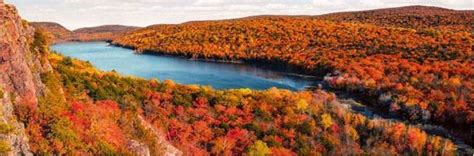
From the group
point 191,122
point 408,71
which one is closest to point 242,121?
point 191,122

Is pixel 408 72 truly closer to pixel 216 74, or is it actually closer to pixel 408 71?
pixel 408 71

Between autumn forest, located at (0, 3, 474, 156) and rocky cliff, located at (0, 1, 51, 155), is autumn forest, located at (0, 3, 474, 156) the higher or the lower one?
the lower one

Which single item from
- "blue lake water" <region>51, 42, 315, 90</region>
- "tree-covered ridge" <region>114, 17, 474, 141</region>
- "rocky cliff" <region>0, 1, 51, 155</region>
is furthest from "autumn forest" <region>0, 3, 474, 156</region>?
"blue lake water" <region>51, 42, 315, 90</region>

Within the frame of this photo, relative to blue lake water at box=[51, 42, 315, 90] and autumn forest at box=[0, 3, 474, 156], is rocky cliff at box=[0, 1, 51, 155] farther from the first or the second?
blue lake water at box=[51, 42, 315, 90]

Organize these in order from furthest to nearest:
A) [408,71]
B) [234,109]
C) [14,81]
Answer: [408,71]
[234,109]
[14,81]

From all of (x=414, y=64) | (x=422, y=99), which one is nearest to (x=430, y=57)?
(x=414, y=64)

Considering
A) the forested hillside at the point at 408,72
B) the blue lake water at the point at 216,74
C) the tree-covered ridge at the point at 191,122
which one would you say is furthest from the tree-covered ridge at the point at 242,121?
the blue lake water at the point at 216,74

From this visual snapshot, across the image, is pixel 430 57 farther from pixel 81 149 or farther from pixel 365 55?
pixel 81 149

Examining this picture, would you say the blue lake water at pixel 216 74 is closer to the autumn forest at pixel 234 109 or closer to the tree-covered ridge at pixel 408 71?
the autumn forest at pixel 234 109
